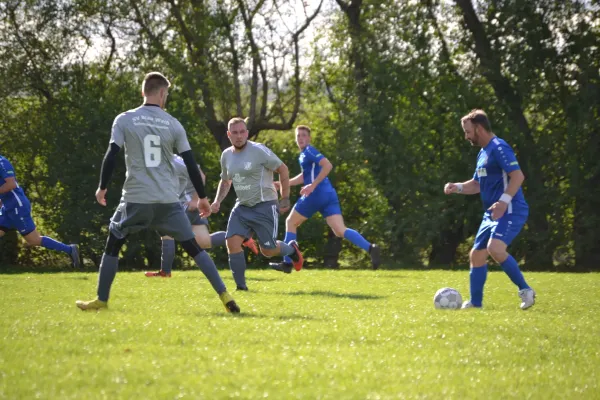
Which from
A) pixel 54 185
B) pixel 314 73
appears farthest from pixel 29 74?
pixel 314 73

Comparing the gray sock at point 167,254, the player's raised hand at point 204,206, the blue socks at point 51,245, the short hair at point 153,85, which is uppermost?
the short hair at point 153,85

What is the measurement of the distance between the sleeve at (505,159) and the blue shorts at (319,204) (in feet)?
19.7

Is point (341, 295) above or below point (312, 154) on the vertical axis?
below

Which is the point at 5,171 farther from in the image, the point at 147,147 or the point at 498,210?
the point at 498,210

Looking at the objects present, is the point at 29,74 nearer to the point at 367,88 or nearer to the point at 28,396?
the point at 367,88

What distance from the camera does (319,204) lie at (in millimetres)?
14766

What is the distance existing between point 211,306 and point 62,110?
14.9 meters

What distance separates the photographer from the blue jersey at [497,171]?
884cm

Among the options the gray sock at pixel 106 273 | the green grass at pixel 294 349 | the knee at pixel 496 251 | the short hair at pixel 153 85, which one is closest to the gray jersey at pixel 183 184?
the green grass at pixel 294 349

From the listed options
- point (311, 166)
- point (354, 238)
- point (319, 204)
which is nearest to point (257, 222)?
point (311, 166)

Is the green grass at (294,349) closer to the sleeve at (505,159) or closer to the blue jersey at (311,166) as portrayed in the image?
the sleeve at (505,159)

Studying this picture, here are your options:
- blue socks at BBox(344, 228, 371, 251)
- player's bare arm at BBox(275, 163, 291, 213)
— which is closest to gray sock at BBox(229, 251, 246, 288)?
player's bare arm at BBox(275, 163, 291, 213)

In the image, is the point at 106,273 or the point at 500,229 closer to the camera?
the point at 106,273

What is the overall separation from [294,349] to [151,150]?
8.86ft
